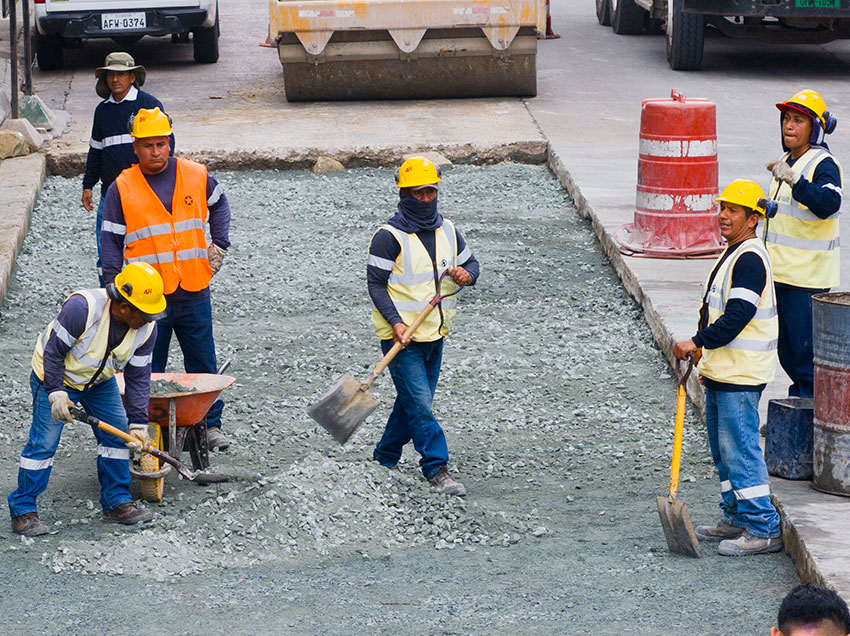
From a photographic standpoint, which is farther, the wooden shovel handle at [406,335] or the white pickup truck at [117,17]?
the white pickup truck at [117,17]

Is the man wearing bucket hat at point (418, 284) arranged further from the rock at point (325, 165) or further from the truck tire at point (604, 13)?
the truck tire at point (604, 13)

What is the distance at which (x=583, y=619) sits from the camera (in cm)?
483

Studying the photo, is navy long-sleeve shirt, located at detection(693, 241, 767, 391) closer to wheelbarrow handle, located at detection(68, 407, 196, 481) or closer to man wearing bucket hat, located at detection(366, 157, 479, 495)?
man wearing bucket hat, located at detection(366, 157, 479, 495)

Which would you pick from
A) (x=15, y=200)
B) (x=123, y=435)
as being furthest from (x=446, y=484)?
(x=15, y=200)

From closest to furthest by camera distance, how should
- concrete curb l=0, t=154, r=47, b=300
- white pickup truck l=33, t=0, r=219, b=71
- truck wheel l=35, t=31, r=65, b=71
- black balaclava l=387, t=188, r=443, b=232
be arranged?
black balaclava l=387, t=188, r=443, b=232, concrete curb l=0, t=154, r=47, b=300, white pickup truck l=33, t=0, r=219, b=71, truck wheel l=35, t=31, r=65, b=71

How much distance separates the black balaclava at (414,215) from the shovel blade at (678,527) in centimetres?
163

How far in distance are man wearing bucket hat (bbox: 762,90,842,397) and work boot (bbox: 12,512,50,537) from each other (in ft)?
11.5

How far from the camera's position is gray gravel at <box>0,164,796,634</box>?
16.2 feet

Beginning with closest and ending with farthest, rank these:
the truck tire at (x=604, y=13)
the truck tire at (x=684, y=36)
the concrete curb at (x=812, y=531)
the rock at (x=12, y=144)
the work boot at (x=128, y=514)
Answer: the concrete curb at (x=812, y=531) < the work boot at (x=128, y=514) < the rock at (x=12, y=144) < the truck tire at (x=684, y=36) < the truck tire at (x=604, y=13)

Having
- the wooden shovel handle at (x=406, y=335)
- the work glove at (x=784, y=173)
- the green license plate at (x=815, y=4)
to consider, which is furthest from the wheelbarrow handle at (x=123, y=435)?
the green license plate at (x=815, y=4)

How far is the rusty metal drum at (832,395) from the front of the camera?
5449mm

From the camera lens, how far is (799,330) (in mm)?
A: 6180

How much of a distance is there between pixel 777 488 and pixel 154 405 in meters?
2.82

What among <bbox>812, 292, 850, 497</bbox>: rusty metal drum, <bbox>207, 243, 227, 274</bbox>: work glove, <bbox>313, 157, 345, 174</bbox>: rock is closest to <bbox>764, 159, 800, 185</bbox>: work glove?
<bbox>812, 292, 850, 497</bbox>: rusty metal drum
